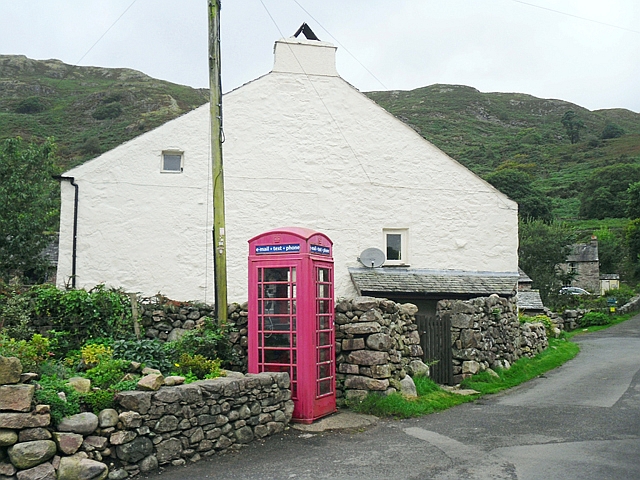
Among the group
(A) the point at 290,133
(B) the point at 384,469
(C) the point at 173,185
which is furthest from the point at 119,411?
(A) the point at 290,133

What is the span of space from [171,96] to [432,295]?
91209 mm

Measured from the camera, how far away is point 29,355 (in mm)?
7488

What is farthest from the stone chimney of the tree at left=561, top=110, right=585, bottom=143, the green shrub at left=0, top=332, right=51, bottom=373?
the tree at left=561, top=110, right=585, bottom=143

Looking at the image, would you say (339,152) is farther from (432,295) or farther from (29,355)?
(29,355)

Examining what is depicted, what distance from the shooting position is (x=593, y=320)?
117ft

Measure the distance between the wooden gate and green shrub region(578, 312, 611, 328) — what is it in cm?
2489

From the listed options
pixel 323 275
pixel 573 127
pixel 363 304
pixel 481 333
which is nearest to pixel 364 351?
pixel 363 304

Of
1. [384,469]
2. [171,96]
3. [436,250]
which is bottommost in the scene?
[384,469]

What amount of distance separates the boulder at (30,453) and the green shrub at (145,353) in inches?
96.0

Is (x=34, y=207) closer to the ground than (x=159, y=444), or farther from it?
farther from it

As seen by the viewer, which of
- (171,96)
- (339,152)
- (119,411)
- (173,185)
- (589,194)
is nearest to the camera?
(119,411)

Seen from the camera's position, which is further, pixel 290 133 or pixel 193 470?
pixel 290 133

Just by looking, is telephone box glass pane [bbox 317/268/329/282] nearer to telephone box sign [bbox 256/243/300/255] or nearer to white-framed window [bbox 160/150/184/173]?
telephone box sign [bbox 256/243/300/255]

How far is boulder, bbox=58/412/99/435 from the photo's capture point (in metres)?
6.80
